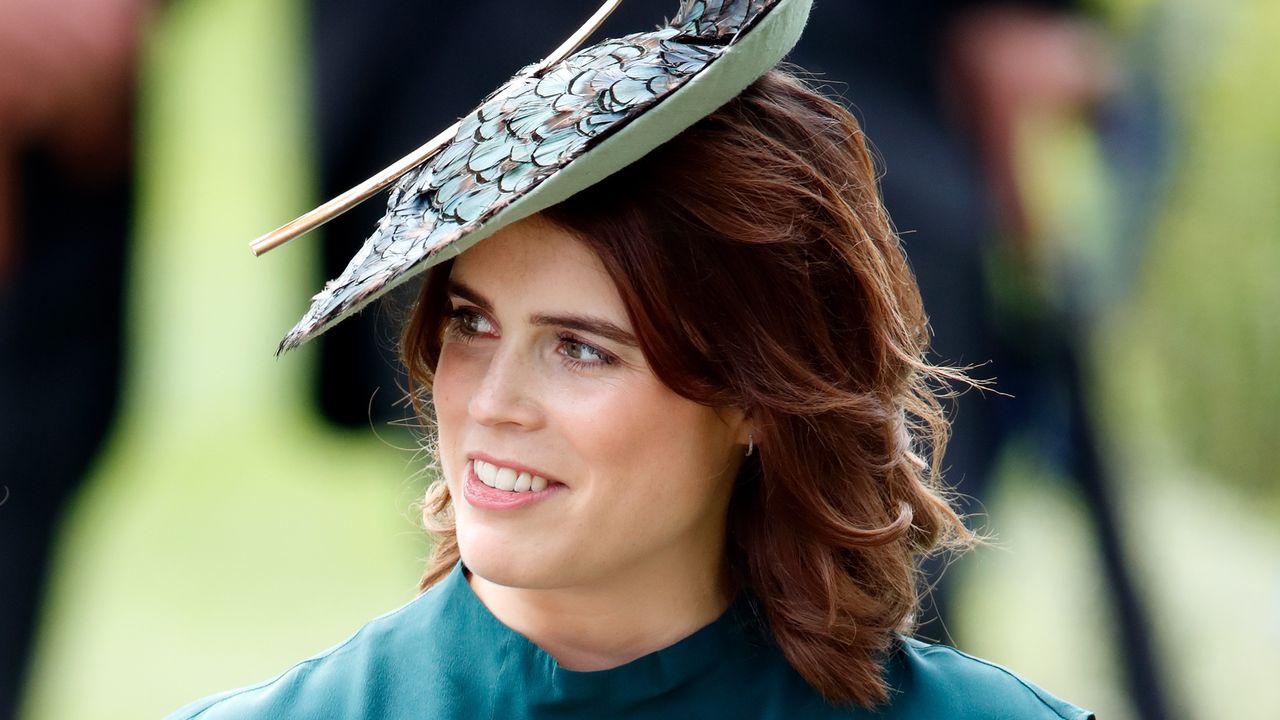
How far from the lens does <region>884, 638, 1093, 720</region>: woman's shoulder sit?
177 centimetres

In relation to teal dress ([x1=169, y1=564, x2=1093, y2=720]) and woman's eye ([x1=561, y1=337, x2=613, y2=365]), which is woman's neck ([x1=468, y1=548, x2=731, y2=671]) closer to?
teal dress ([x1=169, y1=564, x2=1093, y2=720])

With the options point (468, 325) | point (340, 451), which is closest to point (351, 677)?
point (468, 325)

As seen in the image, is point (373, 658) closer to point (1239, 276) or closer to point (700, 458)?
point (700, 458)

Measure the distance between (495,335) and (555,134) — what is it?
249 millimetres

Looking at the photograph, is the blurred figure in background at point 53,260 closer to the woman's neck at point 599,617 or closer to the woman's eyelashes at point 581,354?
the woman's neck at point 599,617

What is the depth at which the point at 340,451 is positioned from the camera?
3221mm

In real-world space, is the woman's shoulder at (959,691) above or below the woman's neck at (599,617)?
below

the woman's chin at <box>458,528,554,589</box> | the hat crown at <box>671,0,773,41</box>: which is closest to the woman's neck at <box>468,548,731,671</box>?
the woman's chin at <box>458,528,554,589</box>

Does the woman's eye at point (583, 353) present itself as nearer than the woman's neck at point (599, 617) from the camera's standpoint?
Yes

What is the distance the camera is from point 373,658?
172 centimetres

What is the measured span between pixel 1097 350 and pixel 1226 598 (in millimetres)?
644

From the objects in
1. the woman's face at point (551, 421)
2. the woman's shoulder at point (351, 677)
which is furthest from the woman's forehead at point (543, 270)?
the woman's shoulder at point (351, 677)

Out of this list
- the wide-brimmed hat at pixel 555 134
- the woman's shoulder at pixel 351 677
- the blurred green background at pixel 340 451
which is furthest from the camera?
the blurred green background at pixel 340 451

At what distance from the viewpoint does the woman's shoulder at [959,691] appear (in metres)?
1.77
